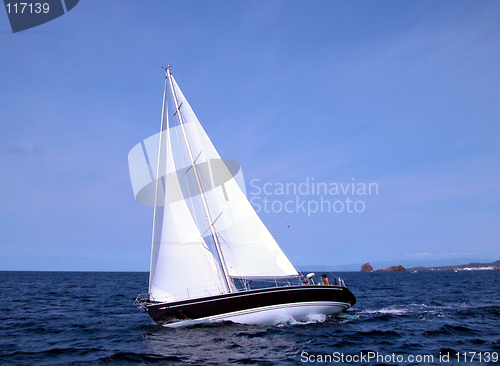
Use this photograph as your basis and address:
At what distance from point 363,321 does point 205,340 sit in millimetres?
7587

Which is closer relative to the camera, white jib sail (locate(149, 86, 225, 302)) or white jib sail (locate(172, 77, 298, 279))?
white jib sail (locate(149, 86, 225, 302))

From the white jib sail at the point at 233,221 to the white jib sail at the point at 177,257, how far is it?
0.73 metres

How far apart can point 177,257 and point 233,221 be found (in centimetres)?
275

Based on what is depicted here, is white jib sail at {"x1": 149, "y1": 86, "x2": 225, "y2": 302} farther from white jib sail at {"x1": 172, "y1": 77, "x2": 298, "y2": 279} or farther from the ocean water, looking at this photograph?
the ocean water

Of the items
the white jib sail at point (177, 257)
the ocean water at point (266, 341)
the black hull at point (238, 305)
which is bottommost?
the ocean water at point (266, 341)

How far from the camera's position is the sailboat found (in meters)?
13.3

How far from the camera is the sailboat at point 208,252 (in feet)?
43.5

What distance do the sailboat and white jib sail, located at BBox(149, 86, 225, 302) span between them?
0.04 m

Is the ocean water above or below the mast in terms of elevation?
below

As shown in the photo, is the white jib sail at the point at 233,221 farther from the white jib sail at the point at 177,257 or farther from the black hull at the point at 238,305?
the black hull at the point at 238,305

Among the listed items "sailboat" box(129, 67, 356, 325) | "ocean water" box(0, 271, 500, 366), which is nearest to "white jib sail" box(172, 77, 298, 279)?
"sailboat" box(129, 67, 356, 325)

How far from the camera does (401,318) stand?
639 inches

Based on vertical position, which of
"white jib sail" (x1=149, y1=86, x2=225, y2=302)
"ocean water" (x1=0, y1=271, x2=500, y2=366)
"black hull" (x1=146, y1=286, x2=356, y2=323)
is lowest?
"ocean water" (x1=0, y1=271, x2=500, y2=366)

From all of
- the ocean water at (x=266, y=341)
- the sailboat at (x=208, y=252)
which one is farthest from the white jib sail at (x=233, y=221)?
the ocean water at (x=266, y=341)
